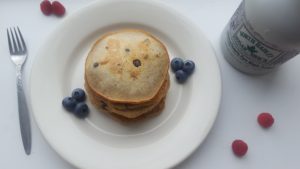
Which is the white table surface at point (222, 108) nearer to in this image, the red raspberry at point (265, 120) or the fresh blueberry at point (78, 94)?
the red raspberry at point (265, 120)

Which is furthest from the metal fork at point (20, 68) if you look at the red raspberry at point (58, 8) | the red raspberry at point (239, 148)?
the red raspberry at point (239, 148)

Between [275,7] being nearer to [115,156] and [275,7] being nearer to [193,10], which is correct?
[193,10]

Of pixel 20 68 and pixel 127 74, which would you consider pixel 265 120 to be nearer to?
pixel 127 74

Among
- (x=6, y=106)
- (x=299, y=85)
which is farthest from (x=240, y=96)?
(x=6, y=106)

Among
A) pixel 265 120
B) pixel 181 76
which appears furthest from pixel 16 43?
pixel 265 120

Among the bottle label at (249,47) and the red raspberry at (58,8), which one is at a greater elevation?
the bottle label at (249,47)
